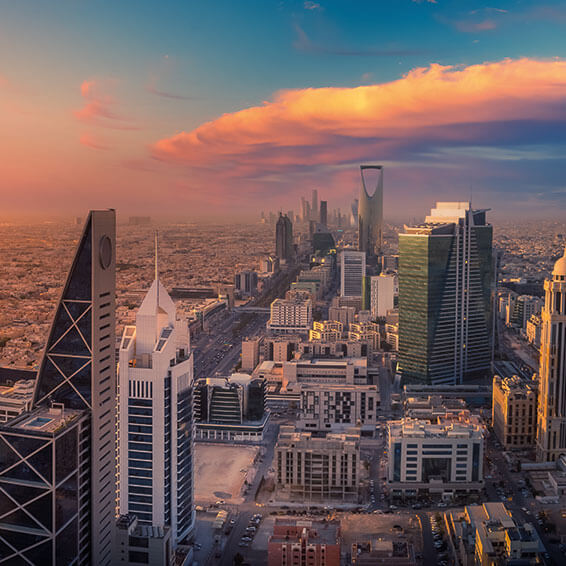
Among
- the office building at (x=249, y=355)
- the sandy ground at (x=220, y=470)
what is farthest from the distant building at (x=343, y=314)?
the sandy ground at (x=220, y=470)

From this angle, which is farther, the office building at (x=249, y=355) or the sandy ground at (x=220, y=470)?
the office building at (x=249, y=355)

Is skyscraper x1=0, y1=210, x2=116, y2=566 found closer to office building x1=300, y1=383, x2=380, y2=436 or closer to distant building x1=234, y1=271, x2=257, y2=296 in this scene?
office building x1=300, y1=383, x2=380, y2=436

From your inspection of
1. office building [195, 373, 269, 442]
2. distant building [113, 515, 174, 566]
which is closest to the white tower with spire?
distant building [113, 515, 174, 566]

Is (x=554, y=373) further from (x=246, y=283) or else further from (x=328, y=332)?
(x=246, y=283)

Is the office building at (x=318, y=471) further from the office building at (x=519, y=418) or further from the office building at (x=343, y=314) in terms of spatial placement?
the office building at (x=343, y=314)

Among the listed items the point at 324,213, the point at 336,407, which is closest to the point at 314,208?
the point at 324,213

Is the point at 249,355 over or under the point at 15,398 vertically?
under
